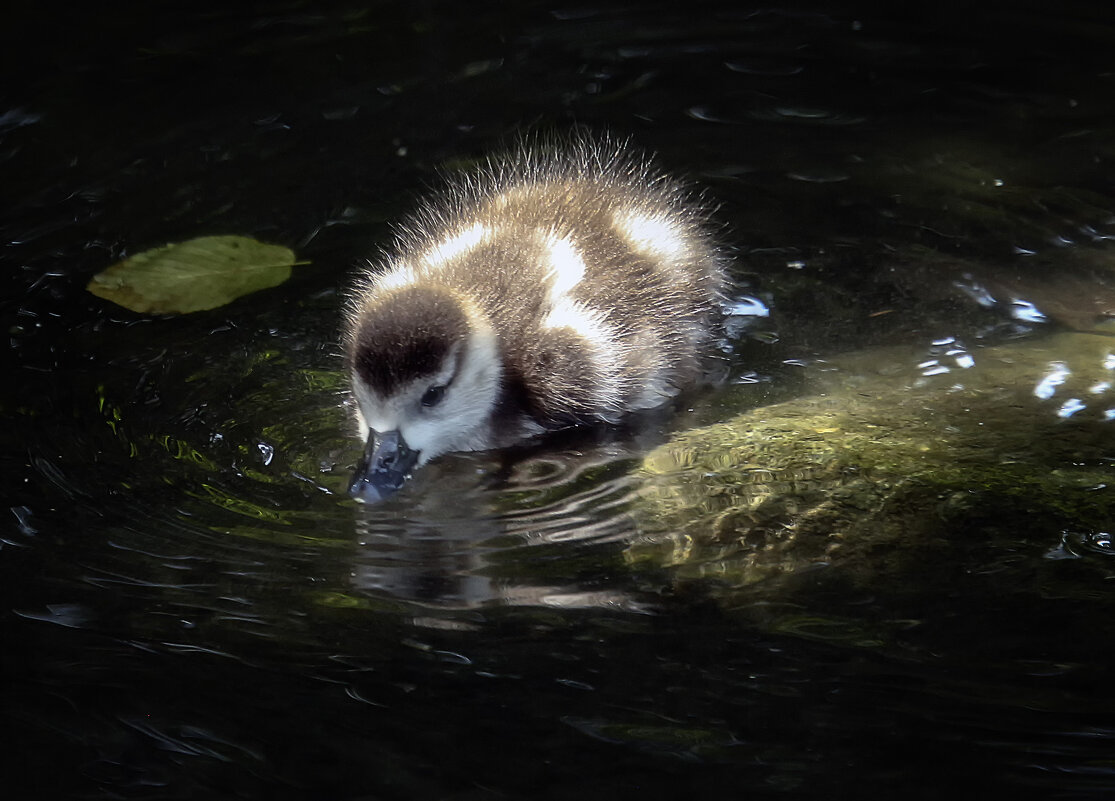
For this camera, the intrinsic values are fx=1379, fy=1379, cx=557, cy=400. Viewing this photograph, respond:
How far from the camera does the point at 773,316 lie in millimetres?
4289

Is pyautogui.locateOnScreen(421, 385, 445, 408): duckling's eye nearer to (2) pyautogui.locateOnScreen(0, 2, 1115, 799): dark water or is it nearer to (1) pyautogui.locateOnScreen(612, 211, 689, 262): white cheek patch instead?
(2) pyautogui.locateOnScreen(0, 2, 1115, 799): dark water

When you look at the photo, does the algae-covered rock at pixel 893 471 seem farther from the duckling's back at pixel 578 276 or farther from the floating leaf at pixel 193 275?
the floating leaf at pixel 193 275

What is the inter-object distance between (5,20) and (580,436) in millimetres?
3784

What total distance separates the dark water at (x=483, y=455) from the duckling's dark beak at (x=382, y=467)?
0.06 metres

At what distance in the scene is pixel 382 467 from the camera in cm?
341

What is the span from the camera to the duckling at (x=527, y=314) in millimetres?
3441

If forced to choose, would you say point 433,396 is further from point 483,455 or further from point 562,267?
point 562,267

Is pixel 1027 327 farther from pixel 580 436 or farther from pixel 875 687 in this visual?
pixel 875 687

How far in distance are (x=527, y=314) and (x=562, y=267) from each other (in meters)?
0.22

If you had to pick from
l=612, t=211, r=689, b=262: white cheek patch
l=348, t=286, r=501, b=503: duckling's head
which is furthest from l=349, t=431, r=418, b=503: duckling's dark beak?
l=612, t=211, r=689, b=262: white cheek patch

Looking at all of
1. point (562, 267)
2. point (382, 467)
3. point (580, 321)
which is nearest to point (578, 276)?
point (562, 267)

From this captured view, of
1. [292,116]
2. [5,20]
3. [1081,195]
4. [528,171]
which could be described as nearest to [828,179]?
[1081,195]

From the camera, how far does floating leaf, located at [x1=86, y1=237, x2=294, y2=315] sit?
4293mm

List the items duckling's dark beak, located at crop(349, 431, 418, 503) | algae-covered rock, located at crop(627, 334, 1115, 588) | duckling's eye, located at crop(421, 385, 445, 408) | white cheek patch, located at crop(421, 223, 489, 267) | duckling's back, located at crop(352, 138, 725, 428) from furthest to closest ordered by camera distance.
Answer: white cheek patch, located at crop(421, 223, 489, 267) < duckling's back, located at crop(352, 138, 725, 428) < duckling's eye, located at crop(421, 385, 445, 408) < duckling's dark beak, located at crop(349, 431, 418, 503) < algae-covered rock, located at crop(627, 334, 1115, 588)
